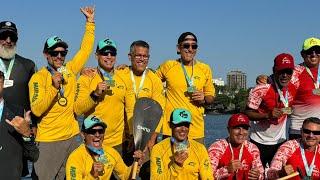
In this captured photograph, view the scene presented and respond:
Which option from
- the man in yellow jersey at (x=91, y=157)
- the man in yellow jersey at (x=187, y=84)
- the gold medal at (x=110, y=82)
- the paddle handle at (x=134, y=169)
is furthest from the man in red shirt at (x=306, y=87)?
the man in yellow jersey at (x=91, y=157)

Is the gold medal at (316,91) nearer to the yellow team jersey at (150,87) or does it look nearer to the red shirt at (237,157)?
the red shirt at (237,157)

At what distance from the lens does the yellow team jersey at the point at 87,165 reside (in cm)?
871

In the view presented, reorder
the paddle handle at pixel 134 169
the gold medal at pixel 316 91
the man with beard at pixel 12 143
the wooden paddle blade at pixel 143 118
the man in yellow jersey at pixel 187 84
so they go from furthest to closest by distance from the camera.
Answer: the man in yellow jersey at pixel 187 84 → the gold medal at pixel 316 91 → the wooden paddle blade at pixel 143 118 → the paddle handle at pixel 134 169 → the man with beard at pixel 12 143

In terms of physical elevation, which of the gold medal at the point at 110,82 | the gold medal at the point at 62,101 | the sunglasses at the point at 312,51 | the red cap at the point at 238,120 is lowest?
the red cap at the point at 238,120

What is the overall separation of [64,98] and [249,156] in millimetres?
3432

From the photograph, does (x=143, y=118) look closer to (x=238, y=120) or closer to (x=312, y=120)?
(x=238, y=120)

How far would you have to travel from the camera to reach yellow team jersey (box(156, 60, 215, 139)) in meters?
10.2

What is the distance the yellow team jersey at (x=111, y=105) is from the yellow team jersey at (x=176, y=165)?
787 millimetres

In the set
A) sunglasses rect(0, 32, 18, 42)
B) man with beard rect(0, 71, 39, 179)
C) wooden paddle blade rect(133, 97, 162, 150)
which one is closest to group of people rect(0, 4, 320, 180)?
sunglasses rect(0, 32, 18, 42)

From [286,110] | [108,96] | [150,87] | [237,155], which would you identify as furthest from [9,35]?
[286,110]

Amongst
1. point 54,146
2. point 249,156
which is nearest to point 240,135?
→ point 249,156

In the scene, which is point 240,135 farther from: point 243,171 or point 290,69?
point 290,69

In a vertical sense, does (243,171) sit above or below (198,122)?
below

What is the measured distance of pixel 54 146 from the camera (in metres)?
9.18
